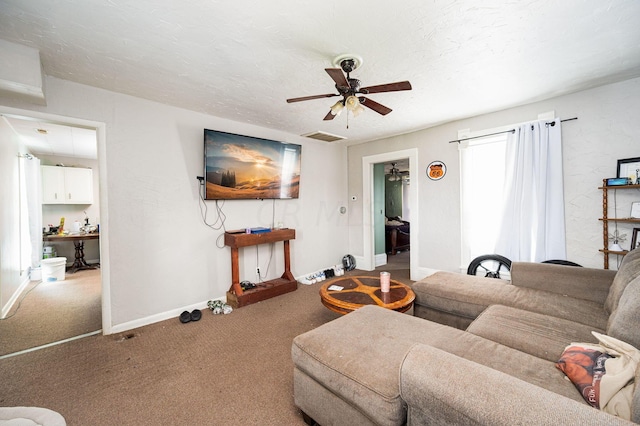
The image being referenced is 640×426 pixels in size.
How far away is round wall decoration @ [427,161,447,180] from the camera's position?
157 inches

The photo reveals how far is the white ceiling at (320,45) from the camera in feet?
5.29

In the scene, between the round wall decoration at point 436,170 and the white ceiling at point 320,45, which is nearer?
the white ceiling at point 320,45

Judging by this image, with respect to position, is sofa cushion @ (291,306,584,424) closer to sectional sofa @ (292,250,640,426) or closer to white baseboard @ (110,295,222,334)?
sectional sofa @ (292,250,640,426)

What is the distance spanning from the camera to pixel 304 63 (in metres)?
2.20

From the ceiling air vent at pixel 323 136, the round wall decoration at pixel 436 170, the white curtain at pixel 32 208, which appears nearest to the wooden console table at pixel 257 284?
the ceiling air vent at pixel 323 136

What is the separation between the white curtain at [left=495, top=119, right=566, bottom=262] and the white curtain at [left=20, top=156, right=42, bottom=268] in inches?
278

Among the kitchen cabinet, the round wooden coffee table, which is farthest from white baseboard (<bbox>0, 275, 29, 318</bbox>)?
the round wooden coffee table

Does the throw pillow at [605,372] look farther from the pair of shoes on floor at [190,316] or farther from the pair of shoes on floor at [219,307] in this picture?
the pair of shoes on floor at [190,316]

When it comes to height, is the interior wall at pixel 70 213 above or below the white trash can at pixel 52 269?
above

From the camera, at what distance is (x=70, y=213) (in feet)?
19.0

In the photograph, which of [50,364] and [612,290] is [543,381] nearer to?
[612,290]

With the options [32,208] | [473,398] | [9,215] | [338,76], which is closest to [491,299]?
[473,398]

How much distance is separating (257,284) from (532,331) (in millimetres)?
3101

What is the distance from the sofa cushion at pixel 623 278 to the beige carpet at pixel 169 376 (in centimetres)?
212
